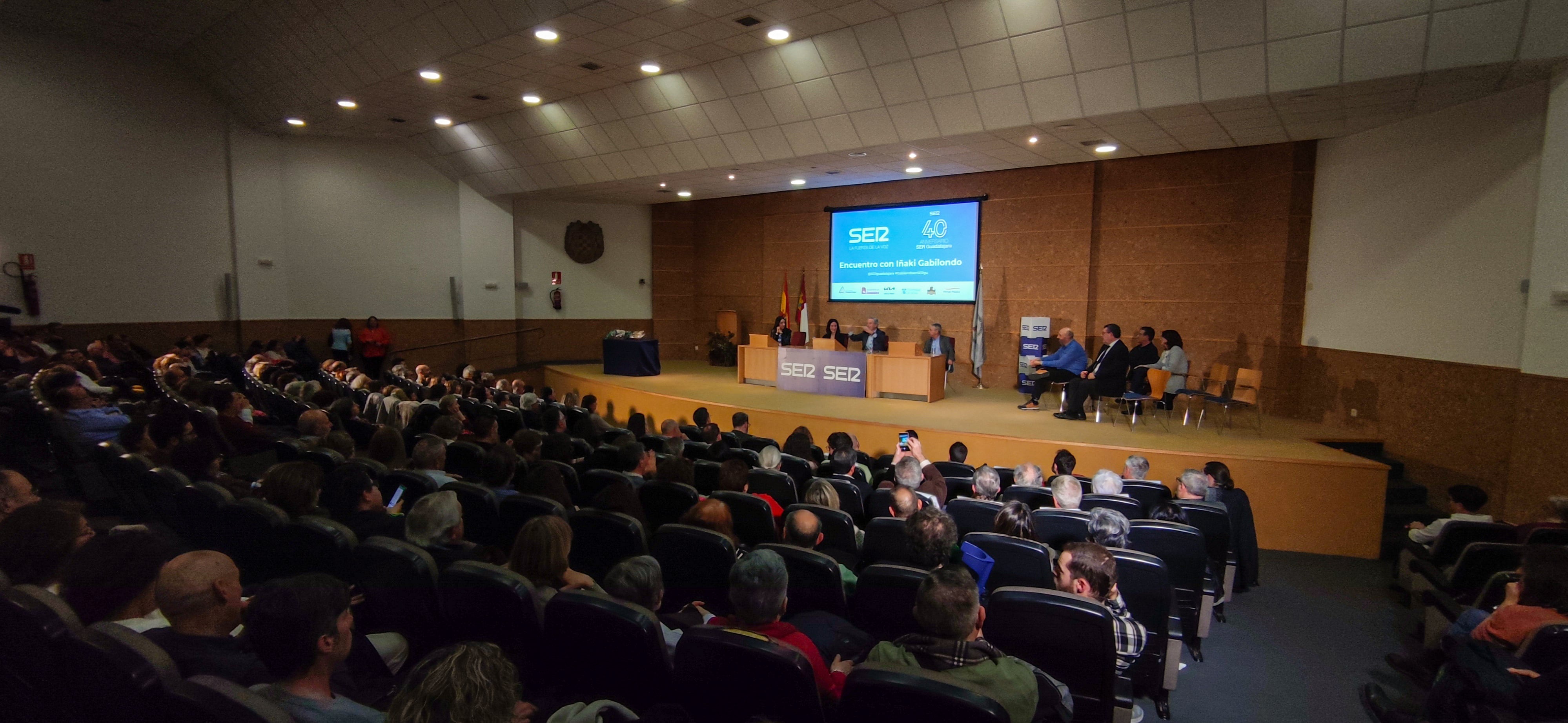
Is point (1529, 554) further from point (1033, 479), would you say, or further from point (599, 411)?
point (599, 411)

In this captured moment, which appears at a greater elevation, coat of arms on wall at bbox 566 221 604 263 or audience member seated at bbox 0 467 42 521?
coat of arms on wall at bbox 566 221 604 263

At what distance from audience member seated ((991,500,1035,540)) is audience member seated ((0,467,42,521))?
157 inches

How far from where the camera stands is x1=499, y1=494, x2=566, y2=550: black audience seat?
127 inches

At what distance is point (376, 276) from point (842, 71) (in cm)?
948

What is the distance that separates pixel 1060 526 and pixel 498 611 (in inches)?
101

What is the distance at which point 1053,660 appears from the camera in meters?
2.39

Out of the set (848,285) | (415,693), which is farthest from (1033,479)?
(848,285)

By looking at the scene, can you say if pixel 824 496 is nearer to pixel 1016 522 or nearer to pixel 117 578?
pixel 1016 522

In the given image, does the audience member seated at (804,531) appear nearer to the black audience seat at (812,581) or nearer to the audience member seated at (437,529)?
the black audience seat at (812,581)

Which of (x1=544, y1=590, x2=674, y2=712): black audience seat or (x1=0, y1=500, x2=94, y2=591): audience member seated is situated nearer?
(x1=544, y1=590, x2=674, y2=712): black audience seat

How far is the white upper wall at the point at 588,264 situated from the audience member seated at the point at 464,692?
1362 cm

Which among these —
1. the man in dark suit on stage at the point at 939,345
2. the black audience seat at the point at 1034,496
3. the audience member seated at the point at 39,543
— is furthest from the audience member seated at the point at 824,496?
the man in dark suit on stage at the point at 939,345

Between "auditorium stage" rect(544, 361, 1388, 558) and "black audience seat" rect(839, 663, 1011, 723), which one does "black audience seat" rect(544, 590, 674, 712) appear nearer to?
"black audience seat" rect(839, 663, 1011, 723)

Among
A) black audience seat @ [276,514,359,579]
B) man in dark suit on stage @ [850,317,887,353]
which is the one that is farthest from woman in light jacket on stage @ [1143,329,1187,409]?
black audience seat @ [276,514,359,579]
